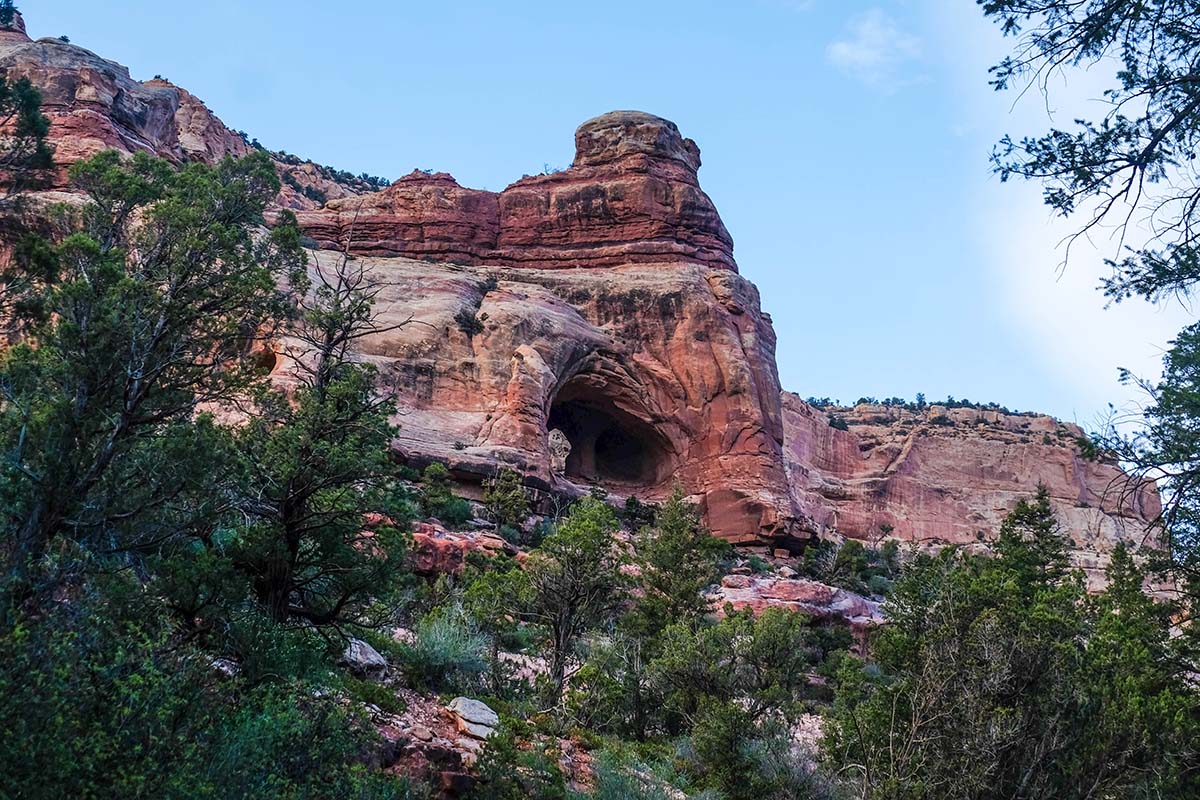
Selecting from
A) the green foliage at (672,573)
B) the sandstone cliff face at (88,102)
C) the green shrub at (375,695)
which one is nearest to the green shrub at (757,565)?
the green foliage at (672,573)

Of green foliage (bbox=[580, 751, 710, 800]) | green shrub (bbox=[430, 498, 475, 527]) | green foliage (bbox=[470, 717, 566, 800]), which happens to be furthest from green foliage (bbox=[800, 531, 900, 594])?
green foliage (bbox=[470, 717, 566, 800])

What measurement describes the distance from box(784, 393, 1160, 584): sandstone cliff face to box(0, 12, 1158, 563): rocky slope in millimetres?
11656

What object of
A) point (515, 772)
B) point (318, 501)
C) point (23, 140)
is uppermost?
point (23, 140)

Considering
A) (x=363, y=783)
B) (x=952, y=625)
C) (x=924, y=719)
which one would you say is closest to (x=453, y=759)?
(x=363, y=783)

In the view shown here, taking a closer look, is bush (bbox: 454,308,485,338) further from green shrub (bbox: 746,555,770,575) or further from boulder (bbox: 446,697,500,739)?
boulder (bbox: 446,697,500,739)

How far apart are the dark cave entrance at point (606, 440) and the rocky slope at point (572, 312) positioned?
0.10 metres

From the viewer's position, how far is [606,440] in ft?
149

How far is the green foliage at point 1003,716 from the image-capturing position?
10.2m

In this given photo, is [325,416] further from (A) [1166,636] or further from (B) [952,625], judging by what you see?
(A) [1166,636]

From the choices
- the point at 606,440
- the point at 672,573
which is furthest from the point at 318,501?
the point at 606,440

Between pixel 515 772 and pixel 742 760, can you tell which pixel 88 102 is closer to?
pixel 742 760

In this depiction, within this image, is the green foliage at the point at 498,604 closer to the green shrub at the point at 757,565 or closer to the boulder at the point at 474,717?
the boulder at the point at 474,717

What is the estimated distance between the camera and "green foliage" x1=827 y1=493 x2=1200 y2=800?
1023 centimetres

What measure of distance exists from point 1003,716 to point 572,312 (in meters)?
32.1
